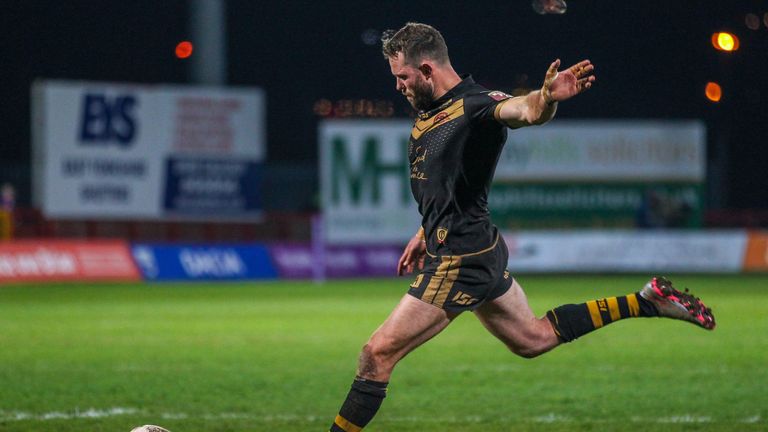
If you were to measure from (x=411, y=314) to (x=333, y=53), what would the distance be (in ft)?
196

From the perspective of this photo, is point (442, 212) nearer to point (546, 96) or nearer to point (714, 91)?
point (546, 96)

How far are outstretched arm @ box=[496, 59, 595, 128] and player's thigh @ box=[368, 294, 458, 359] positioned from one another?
3.84 ft

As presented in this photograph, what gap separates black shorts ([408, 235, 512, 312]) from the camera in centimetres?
668

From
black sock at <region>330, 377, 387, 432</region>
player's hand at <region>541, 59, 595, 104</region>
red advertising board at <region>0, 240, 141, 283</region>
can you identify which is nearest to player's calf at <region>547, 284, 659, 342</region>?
black sock at <region>330, 377, 387, 432</region>

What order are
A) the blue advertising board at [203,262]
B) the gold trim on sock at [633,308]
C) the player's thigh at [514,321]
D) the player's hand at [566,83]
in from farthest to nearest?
the blue advertising board at [203,262] → the gold trim on sock at [633,308] → the player's thigh at [514,321] → the player's hand at [566,83]

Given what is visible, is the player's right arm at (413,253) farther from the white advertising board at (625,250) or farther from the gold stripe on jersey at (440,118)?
the white advertising board at (625,250)

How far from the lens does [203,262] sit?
31.8m

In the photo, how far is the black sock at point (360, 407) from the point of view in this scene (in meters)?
6.50

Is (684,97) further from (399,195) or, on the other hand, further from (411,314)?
(411,314)

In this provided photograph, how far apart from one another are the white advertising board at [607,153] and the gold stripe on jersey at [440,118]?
2667 cm

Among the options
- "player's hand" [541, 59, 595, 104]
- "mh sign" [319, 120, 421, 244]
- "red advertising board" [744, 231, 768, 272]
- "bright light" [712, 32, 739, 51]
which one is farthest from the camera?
"red advertising board" [744, 231, 768, 272]

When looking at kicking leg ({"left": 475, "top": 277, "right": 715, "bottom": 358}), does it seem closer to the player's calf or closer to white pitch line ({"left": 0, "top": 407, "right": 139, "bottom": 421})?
the player's calf

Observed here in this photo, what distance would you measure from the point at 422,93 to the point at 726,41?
29.2 ft

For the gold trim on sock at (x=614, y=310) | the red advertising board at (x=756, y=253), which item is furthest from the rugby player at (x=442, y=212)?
the red advertising board at (x=756, y=253)
